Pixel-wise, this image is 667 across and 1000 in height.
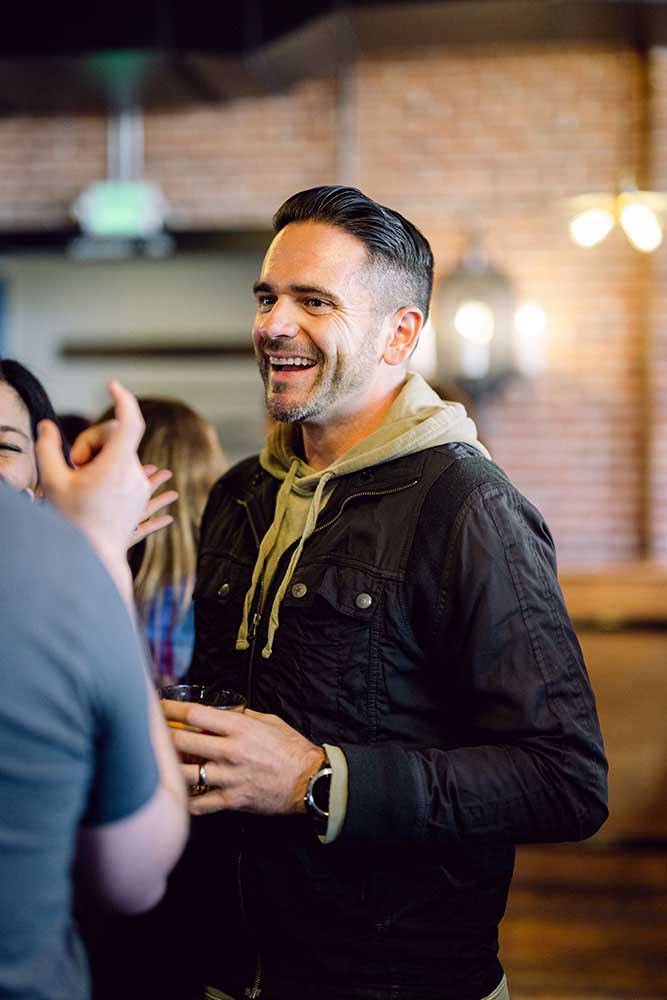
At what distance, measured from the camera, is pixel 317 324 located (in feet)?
5.36

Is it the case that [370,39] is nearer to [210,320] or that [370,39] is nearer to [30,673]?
[210,320]

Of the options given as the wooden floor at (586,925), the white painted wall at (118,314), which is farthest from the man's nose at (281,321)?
the white painted wall at (118,314)

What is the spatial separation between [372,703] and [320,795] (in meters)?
0.15

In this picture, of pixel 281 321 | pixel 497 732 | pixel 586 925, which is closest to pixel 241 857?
pixel 497 732

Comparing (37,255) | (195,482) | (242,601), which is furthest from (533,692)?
(37,255)

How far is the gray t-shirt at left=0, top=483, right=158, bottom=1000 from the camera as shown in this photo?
2.86 ft

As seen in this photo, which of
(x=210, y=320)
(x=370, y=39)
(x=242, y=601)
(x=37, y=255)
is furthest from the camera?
(x=210, y=320)

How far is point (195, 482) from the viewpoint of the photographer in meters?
2.64

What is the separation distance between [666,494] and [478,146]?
6.04ft

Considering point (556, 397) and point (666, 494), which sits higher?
point (556, 397)

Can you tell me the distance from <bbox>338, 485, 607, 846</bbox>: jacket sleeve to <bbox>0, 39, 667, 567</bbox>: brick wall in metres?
3.65

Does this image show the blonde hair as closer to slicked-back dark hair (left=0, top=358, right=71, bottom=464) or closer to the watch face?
slicked-back dark hair (left=0, top=358, right=71, bottom=464)

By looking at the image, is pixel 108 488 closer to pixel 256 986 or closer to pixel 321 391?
pixel 321 391

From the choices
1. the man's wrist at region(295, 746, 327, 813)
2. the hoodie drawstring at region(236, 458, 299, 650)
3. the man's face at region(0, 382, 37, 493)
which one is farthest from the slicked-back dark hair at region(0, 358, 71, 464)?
the man's wrist at region(295, 746, 327, 813)
